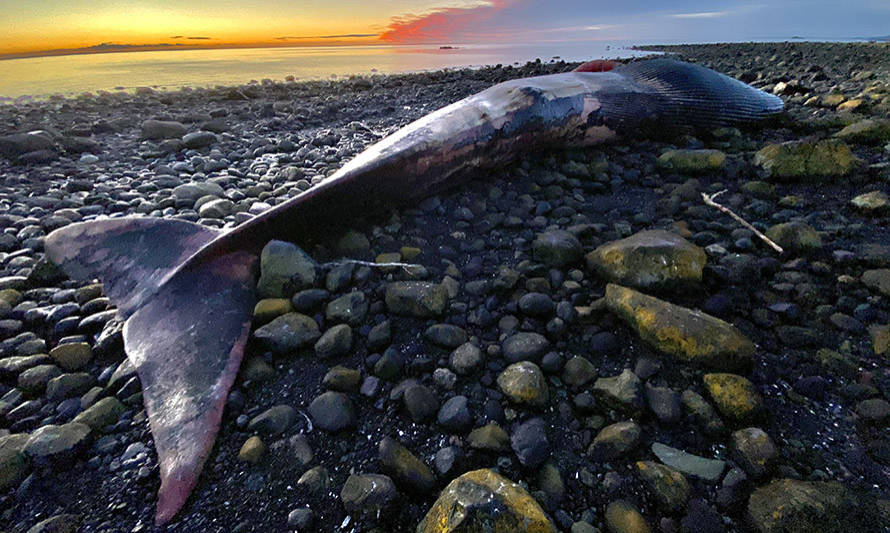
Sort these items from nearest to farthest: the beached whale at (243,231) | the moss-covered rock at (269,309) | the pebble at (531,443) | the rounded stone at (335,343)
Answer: the pebble at (531,443) → the beached whale at (243,231) → the rounded stone at (335,343) → the moss-covered rock at (269,309)

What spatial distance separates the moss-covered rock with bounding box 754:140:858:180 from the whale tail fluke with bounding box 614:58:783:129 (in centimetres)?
119

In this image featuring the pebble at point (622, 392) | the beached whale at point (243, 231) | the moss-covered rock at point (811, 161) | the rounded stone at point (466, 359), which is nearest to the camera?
the pebble at point (622, 392)

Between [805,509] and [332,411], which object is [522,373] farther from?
[805,509]

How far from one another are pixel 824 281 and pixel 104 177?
5766 millimetres

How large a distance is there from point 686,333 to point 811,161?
242 centimetres

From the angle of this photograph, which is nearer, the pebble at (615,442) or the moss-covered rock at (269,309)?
the pebble at (615,442)

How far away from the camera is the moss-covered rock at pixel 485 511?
106cm

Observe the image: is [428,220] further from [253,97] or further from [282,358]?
[253,97]

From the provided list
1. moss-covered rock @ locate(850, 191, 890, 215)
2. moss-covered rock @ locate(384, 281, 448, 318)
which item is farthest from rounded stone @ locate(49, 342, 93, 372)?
moss-covered rock @ locate(850, 191, 890, 215)

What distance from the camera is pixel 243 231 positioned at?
214 cm

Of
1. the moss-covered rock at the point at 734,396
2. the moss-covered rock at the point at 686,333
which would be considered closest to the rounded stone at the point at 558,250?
the moss-covered rock at the point at 686,333

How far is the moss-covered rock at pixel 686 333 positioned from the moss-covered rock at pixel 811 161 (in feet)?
7.15

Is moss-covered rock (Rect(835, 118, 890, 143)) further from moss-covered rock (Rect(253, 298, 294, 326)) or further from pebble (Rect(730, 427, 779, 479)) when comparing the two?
moss-covered rock (Rect(253, 298, 294, 326))

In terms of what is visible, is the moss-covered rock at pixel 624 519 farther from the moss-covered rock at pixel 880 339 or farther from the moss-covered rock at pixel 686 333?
the moss-covered rock at pixel 880 339
